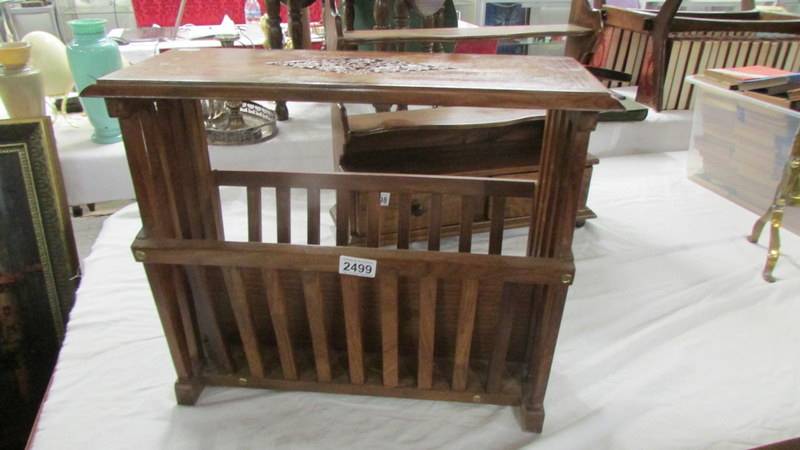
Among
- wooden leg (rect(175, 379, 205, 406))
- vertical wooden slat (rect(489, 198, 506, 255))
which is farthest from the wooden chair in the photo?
wooden leg (rect(175, 379, 205, 406))

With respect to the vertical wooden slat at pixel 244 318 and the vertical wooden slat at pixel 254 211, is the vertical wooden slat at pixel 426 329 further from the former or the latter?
the vertical wooden slat at pixel 254 211

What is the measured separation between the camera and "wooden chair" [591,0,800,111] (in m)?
1.42

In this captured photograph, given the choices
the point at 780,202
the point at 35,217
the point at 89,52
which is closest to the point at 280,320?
the point at 35,217

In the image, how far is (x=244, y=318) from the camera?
0.68m

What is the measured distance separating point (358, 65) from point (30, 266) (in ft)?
2.59

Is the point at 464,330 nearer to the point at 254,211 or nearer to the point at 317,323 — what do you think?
the point at 317,323

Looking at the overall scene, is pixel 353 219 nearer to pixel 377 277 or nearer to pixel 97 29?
pixel 377 277

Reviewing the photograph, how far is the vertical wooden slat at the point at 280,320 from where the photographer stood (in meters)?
0.65

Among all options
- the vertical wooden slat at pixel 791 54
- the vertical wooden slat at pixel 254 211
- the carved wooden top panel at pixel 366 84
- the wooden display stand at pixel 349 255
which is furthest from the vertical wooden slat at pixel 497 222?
the vertical wooden slat at pixel 791 54

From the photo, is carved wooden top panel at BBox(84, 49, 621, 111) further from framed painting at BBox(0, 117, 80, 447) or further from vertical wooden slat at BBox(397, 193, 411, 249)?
framed painting at BBox(0, 117, 80, 447)

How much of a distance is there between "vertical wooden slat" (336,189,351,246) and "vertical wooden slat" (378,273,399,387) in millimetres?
247

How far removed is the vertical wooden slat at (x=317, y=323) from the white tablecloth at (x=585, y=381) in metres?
0.06

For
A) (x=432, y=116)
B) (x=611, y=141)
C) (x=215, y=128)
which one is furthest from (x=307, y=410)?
(x=611, y=141)

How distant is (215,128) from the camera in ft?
4.21
